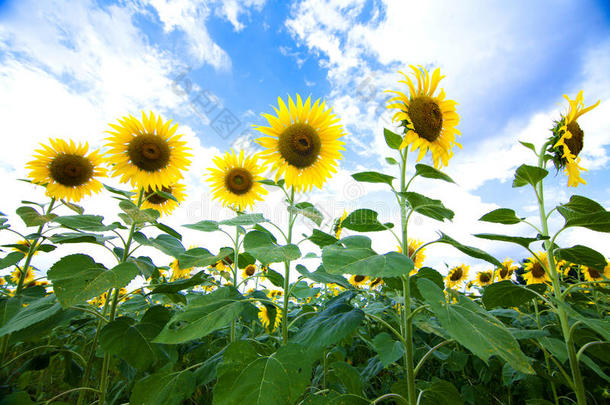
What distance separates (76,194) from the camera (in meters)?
3.53

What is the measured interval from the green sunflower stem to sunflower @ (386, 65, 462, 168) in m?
0.67

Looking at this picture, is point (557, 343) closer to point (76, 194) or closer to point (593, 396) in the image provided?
point (593, 396)

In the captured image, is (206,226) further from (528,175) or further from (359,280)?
(359,280)

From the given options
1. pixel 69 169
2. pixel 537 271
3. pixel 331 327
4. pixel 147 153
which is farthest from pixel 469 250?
pixel 537 271

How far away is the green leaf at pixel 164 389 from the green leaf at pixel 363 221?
47.3 inches

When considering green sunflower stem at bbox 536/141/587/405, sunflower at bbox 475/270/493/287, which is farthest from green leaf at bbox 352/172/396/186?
sunflower at bbox 475/270/493/287

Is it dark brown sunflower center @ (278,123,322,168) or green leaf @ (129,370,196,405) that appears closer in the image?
green leaf @ (129,370,196,405)

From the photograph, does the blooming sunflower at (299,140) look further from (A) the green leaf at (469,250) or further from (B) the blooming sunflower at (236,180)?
(A) the green leaf at (469,250)

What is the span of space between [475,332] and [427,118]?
163cm

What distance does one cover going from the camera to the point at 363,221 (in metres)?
1.82

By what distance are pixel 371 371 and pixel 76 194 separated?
3588 millimetres

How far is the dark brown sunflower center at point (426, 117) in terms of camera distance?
2271mm

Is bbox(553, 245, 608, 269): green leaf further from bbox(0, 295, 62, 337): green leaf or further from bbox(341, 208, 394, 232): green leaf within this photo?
bbox(0, 295, 62, 337): green leaf

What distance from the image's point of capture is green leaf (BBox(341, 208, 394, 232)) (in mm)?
1789
